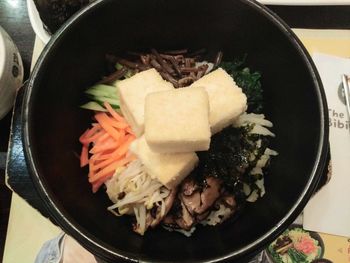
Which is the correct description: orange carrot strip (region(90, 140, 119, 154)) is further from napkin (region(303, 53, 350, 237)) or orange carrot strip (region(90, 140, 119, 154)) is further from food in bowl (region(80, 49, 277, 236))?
napkin (region(303, 53, 350, 237))

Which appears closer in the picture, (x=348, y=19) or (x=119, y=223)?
(x=119, y=223)

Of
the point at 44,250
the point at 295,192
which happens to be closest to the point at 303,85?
the point at 295,192

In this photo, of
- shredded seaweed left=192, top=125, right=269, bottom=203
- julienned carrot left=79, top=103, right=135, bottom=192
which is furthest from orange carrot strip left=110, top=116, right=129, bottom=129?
shredded seaweed left=192, top=125, right=269, bottom=203

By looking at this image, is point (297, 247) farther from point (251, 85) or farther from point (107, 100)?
point (107, 100)

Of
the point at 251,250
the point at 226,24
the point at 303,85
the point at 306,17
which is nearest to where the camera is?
the point at 251,250

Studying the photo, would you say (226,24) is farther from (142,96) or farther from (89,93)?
(89,93)

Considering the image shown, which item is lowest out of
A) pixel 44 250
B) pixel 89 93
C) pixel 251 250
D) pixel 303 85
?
pixel 44 250
